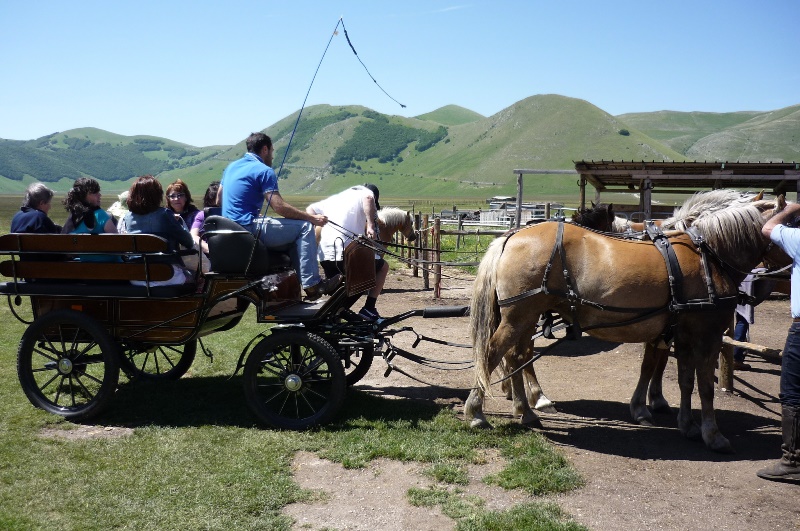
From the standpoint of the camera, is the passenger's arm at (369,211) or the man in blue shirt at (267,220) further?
the passenger's arm at (369,211)

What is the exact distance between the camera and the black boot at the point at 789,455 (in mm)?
4668

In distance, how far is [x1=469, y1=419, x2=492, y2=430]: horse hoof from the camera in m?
5.72

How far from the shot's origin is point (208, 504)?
4.18 m

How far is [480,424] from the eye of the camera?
5742 mm

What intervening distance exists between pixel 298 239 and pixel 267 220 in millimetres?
337

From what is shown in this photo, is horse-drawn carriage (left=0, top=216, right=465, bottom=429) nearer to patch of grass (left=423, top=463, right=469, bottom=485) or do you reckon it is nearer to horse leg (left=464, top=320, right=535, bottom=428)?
horse leg (left=464, top=320, right=535, bottom=428)

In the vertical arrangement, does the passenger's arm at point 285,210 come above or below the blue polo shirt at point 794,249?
above

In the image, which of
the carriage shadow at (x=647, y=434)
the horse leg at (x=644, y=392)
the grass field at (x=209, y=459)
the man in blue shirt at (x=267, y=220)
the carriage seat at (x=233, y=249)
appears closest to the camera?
the grass field at (x=209, y=459)

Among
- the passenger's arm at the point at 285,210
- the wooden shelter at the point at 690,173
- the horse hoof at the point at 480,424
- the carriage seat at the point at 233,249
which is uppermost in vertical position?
the wooden shelter at the point at 690,173

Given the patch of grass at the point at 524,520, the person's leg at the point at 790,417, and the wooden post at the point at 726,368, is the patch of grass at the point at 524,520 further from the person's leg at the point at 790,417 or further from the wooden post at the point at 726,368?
the wooden post at the point at 726,368

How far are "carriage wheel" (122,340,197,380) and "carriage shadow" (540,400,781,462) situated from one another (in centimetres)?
390

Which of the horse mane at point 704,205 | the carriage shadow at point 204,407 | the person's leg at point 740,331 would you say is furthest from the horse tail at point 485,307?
the person's leg at point 740,331

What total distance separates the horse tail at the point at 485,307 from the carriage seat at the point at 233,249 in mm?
1942

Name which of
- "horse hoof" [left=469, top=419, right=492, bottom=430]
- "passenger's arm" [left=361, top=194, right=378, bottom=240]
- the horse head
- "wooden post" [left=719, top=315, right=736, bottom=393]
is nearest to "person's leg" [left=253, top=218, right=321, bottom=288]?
"passenger's arm" [left=361, top=194, right=378, bottom=240]
